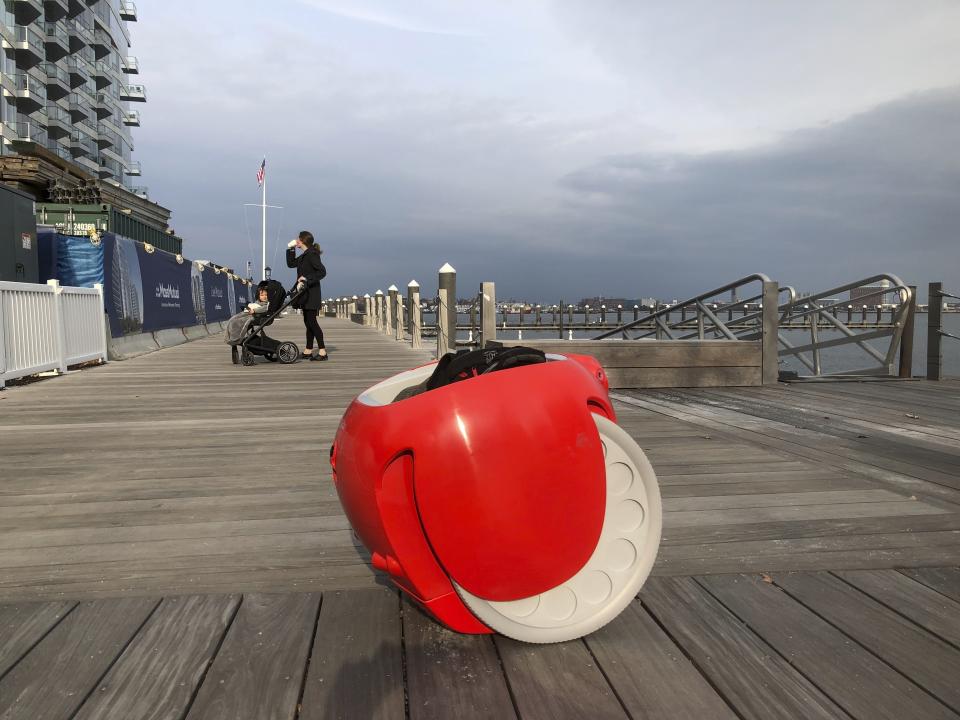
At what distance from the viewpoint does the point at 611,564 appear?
5.58 feet

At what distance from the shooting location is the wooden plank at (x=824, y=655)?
4.71ft

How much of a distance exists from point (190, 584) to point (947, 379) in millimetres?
9676

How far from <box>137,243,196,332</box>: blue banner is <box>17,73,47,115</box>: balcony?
4733 centimetres

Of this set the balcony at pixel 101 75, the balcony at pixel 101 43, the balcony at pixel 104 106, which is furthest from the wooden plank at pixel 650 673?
the balcony at pixel 104 106

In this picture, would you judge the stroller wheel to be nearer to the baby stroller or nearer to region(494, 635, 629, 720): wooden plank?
the baby stroller

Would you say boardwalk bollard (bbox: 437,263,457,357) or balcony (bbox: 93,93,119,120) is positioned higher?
balcony (bbox: 93,93,119,120)

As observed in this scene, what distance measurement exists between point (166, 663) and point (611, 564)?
1189 millimetres

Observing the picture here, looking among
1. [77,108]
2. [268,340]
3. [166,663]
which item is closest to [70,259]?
[268,340]

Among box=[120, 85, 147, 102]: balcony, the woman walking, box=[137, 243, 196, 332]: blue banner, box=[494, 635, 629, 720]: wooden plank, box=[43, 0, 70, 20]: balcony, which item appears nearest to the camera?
box=[494, 635, 629, 720]: wooden plank

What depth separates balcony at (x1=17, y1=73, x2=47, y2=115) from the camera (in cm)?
4931

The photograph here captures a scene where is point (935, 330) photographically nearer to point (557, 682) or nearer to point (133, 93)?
point (557, 682)

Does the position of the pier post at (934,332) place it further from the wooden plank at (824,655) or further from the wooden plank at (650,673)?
the wooden plank at (650,673)

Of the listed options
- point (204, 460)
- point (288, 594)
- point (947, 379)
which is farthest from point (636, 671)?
point (947, 379)

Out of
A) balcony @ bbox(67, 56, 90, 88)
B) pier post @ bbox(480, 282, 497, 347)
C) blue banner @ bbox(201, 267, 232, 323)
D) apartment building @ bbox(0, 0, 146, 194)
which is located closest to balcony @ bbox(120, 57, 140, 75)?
apartment building @ bbox(0, 0, 146, 194)
